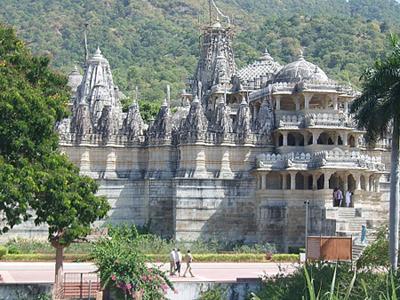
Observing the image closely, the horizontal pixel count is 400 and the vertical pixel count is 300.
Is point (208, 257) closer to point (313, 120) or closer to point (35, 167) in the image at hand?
point (313, 120)

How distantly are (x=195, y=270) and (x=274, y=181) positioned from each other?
42.3 feet

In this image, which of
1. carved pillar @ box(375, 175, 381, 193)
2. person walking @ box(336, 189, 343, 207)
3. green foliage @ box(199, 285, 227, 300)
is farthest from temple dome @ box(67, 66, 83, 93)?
green foliage @ box(199, 285, 227, 300)

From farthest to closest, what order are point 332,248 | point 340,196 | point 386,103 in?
A: point 340,196 < point 332,248 < point 386,103

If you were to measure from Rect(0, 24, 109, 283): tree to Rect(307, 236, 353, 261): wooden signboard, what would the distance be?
7.63m

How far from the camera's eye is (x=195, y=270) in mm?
36531

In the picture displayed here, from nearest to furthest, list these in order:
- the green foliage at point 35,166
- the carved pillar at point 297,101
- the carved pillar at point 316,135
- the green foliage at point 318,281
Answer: the green foliage at point 318,281 → the green foliage at point 35,166 → the carved pillar at point 316,135 → the carved pillar at point 297,101

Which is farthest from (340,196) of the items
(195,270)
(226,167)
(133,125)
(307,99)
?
(133,125)

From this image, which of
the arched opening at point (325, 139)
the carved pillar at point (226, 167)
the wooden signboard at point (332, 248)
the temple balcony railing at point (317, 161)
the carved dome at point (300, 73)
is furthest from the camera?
the carved dome at point (300, 73)

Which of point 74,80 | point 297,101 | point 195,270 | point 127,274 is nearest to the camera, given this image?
point 127,274

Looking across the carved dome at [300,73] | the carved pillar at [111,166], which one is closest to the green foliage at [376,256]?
the carved dome at [300,73]

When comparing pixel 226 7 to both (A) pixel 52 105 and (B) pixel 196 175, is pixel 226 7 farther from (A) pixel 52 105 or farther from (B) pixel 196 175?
(A) pixel 52 105

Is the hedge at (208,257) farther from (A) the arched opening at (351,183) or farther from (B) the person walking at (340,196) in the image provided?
(A) the arched opening at (351,183)

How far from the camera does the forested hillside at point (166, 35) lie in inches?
4419

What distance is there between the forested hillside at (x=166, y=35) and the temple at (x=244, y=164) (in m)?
43.7
